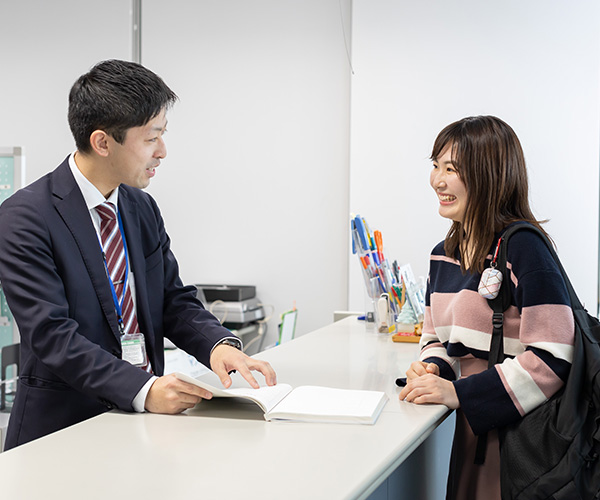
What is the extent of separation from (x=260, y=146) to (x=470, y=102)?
A: 4.03 feet

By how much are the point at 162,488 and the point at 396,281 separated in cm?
174

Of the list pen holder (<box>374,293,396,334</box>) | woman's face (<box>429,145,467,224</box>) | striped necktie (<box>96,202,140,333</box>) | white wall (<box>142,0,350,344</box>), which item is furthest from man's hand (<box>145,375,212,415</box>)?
white wall (<box>142,0,350,344</box>)

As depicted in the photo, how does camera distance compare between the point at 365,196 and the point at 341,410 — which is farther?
the point at 365,196

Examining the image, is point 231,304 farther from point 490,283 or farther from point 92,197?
point 490,283

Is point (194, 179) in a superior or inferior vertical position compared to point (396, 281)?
superior

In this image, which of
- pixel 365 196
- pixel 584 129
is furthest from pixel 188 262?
pixel 584 129

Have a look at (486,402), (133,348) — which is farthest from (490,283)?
(133,348)

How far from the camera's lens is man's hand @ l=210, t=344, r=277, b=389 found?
4.49 feet

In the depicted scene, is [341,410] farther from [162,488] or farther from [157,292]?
[157,292]

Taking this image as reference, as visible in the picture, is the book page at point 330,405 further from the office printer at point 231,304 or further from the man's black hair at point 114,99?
the office printer at point 231,304

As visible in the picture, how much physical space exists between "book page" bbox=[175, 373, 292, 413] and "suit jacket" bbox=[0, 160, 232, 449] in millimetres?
115

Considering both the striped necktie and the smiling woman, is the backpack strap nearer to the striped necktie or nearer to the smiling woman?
the smiling woman

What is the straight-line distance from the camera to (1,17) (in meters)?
4.34

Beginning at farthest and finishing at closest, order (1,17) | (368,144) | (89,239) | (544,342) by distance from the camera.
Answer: (1,17), (368,144), (89,239), (544,342)
